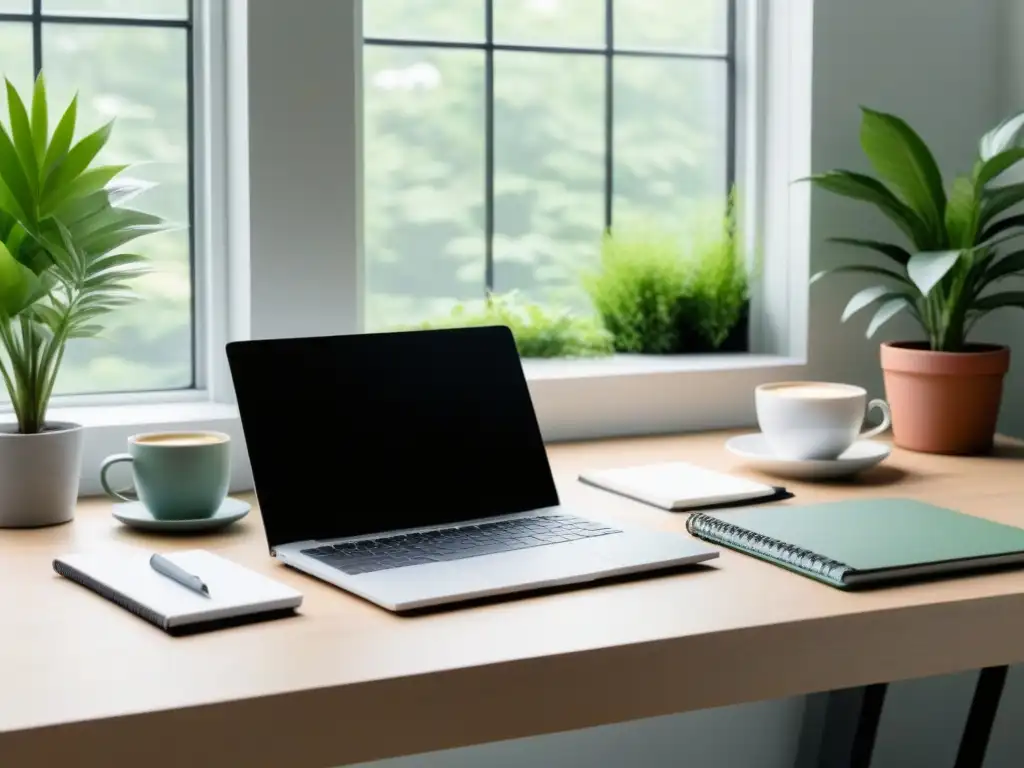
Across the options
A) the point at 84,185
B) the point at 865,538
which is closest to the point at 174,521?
the point at 84,185

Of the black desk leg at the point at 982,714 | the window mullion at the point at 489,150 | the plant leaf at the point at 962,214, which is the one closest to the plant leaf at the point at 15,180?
the window mullion at the point at 489,150

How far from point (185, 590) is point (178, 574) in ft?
0.09

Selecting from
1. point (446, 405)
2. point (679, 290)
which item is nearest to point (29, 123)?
point (446, 405)

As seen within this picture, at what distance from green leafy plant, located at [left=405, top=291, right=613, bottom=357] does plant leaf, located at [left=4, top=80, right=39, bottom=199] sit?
81cm

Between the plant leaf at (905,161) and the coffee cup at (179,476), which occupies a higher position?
the plant leaf at (905,161)

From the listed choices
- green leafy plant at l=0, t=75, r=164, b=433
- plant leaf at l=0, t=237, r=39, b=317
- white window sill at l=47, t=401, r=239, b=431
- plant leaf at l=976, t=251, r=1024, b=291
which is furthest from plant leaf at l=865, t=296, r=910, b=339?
plant leaf at l=0, t=237, r=39, b=317

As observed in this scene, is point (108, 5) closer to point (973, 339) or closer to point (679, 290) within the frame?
point (679, 290)

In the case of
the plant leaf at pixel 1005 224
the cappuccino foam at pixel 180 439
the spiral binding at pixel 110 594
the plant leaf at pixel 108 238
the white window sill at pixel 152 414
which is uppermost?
the plant leaf at pixel 1005 224

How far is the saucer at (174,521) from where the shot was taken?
153cm

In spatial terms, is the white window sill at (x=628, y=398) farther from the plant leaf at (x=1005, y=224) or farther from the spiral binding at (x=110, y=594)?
the spiral binding at (x=110, y=594)

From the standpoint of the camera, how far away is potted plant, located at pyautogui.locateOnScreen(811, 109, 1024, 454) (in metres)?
1.99

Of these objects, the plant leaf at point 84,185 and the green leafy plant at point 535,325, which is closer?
the plant leaf at point 84,185

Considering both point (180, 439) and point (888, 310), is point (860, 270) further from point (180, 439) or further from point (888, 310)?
point (180, 439)

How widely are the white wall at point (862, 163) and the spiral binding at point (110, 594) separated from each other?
3.57 ft
